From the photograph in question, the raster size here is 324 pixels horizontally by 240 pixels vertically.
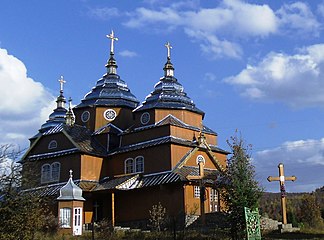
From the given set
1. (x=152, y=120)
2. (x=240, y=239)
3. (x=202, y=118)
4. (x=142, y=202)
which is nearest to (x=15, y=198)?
(x=240, y=239)

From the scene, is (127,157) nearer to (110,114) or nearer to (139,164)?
(139,164)

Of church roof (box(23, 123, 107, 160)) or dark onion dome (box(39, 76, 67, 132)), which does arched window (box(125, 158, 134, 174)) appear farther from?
dark onion dome (box(39, 76, 67, 132))

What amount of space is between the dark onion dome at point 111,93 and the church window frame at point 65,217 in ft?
37.0

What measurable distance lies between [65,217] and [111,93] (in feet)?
43.4

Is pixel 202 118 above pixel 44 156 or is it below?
above

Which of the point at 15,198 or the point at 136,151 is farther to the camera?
the point at 136,151

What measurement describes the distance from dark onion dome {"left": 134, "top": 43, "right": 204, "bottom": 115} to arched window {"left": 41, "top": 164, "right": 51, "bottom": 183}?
25.9 feet

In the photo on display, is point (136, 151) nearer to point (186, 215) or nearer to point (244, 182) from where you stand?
point (186, 215)

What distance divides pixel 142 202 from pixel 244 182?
1408 cm

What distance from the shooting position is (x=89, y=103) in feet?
139

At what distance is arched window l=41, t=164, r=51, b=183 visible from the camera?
128 feet

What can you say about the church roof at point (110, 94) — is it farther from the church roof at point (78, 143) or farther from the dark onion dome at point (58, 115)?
the dark onion dome at point (58, 115)

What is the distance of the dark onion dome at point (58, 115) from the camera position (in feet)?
167

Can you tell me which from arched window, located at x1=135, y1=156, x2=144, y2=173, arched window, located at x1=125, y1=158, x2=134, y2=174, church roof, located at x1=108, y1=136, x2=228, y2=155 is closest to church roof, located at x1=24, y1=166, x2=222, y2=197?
arched window, located at x1=135, y1=156, x2=144, y2=173
